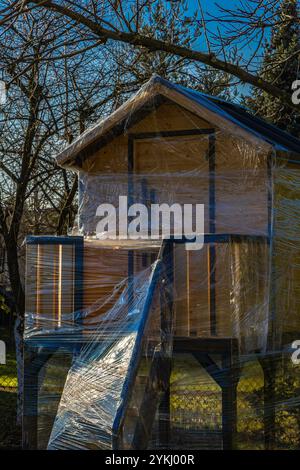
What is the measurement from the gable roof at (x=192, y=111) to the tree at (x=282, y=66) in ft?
1.80

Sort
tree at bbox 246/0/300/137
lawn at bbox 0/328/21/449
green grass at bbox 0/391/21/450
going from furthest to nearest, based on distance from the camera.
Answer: lawn at bbox 0/328/21/449 → green grass at bbox 0/391/21/450 → tree at bbox 246/0/300/137

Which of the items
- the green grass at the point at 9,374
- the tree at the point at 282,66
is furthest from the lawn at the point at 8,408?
the tree at the point at 282,66

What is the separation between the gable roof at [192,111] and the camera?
8.54m

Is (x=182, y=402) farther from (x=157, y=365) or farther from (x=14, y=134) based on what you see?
(x=14, y=134)

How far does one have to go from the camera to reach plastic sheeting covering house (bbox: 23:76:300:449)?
795cm

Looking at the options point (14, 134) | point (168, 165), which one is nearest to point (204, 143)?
point (168, 165)

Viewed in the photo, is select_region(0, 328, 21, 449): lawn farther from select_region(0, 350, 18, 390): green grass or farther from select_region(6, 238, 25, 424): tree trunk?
select_region(6, 238, 25, 424): tree trunk

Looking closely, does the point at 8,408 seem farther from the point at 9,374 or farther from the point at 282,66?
the point at 282,66

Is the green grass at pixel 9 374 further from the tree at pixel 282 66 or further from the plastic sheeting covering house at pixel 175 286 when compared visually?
the tree at pixel 282 66

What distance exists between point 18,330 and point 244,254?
4913 millimetres

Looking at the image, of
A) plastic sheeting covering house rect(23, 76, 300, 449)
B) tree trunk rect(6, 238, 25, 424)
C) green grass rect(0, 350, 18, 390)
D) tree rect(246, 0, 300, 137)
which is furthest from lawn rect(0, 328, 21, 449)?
tree rect(246, 0, 300, 137)

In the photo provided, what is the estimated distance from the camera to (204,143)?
9312 mm

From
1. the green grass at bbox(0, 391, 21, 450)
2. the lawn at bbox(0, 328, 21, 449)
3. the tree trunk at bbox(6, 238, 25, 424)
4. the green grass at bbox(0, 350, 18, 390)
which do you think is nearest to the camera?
the green grass at bbox(0, 391, 21, 450)

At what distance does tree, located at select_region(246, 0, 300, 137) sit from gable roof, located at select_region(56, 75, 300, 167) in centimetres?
55
